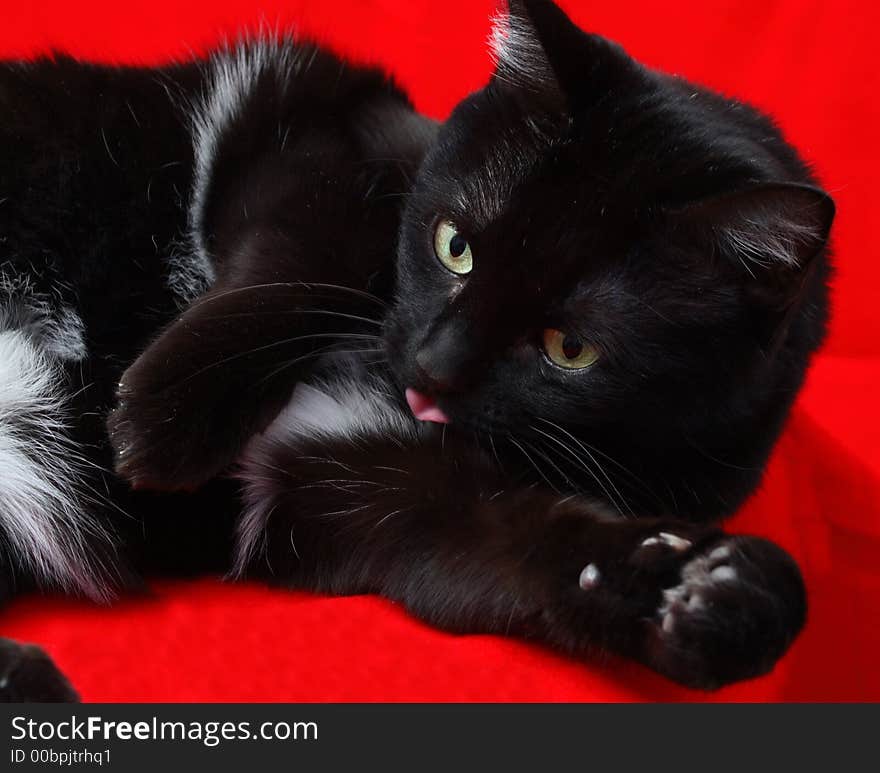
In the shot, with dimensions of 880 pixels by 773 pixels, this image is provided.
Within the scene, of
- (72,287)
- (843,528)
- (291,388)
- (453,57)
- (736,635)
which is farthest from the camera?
(453,57)

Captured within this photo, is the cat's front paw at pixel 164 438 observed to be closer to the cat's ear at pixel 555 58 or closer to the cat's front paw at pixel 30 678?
the cat's front paw at pixel 30 678

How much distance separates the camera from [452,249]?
106cm

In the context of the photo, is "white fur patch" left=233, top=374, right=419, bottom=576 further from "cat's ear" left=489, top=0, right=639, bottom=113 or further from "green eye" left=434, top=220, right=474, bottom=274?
"cat's ear" left=489, top=0, right=639, bottom=113

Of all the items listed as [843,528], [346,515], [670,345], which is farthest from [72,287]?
[843,528]

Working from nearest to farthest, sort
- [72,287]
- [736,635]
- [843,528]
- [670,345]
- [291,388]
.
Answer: [736,635] < [670,345] < [291,388] < [72,287] < [843,528]

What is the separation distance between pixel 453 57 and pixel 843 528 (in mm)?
1020

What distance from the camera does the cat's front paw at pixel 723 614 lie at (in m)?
0.82

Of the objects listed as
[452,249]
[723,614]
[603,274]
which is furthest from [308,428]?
[723,614]

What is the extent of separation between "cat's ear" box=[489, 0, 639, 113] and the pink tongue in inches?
12.7

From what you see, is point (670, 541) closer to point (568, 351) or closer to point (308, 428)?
point (568, 351)

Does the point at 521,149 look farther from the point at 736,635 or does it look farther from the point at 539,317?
the point at 736,635

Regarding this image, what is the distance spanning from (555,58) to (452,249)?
8.4 inches

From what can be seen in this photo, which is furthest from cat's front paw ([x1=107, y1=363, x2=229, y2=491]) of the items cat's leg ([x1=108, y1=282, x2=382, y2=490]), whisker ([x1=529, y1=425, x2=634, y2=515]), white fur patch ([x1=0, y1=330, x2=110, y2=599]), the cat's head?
whisker ([x1=529, y1=425, x2=634, y2=515])

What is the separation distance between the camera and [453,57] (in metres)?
1.82
